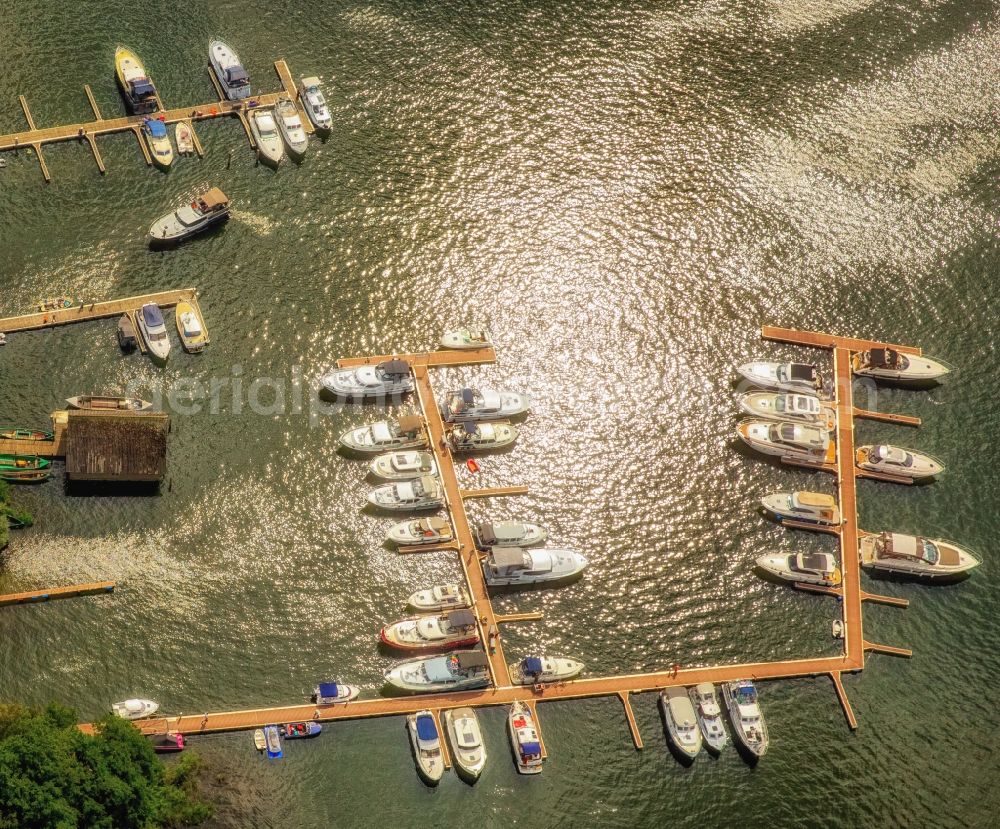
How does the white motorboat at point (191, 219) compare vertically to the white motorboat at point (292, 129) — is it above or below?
below

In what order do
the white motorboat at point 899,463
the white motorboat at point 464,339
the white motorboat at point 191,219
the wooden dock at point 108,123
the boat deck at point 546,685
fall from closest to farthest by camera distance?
the boat deck at point 546,685 → the white motorboat at point 899,463 → the white motorboat at point 464,339 → the white motorboat at point 191,219 → the wooden dock at point 108,123

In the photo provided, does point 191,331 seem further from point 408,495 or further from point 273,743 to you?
point 273,743

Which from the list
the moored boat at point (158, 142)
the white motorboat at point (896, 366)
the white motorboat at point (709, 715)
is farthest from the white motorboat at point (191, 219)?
the white motorboat at point (896, 366)

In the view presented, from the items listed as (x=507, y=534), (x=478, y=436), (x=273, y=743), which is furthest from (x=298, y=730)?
(x=478, y=436)

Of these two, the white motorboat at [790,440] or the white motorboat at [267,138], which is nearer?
the white motorboat at [790,440]

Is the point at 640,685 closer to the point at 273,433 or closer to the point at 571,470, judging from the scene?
the point at 571,470

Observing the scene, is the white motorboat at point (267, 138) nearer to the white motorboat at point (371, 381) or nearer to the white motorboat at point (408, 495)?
the white motorboat at point (371, 381)
